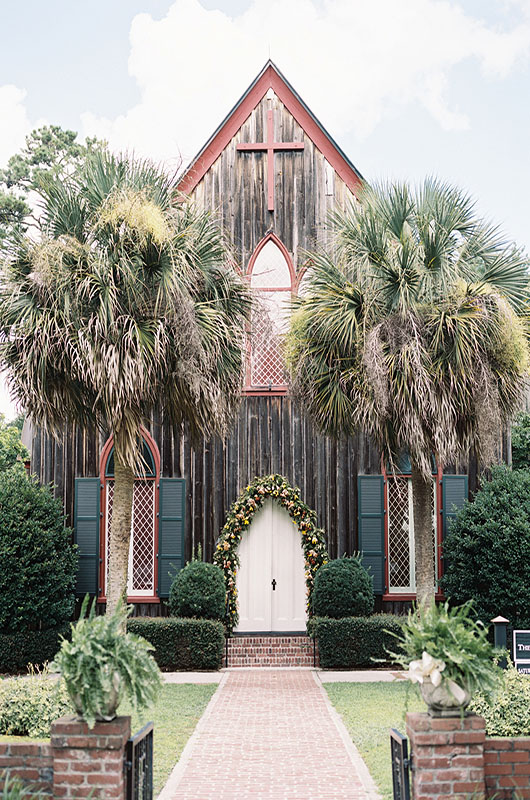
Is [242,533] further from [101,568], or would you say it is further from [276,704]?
[276,704]

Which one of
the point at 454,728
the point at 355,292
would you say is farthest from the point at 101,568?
the point at 454,728

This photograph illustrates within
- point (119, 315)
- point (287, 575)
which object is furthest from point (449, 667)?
point (287, 575)

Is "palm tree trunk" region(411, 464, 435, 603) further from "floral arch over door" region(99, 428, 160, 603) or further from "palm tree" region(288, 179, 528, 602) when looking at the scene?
"floral arch over door" region(99, 428, 160, 603)

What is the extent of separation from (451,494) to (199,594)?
5190 mm

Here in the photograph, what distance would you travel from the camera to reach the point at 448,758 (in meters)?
5.23

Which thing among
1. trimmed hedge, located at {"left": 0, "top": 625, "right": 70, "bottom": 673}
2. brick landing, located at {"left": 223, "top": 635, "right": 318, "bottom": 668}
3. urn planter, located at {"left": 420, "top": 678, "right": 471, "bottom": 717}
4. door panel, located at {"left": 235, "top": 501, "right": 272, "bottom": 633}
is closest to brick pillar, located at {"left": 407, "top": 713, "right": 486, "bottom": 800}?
urn planter, located at {"left": 420, "top": 678, "right": 471, "bottom": 717}

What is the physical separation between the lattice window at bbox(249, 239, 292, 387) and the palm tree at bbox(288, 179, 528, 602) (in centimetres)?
358

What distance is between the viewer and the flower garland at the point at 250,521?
16.0 metres

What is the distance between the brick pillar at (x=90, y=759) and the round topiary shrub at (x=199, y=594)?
971 cm

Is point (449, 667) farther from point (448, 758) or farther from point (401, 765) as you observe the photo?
point (401, 765)

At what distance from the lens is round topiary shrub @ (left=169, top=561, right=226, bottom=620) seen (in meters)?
14.8

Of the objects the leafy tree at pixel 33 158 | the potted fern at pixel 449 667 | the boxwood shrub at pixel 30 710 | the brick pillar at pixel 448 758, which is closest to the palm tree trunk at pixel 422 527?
the boxwood shrub at pixel 30 710

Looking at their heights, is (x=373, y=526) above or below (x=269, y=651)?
above

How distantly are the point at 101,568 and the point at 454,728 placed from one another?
1196cm
